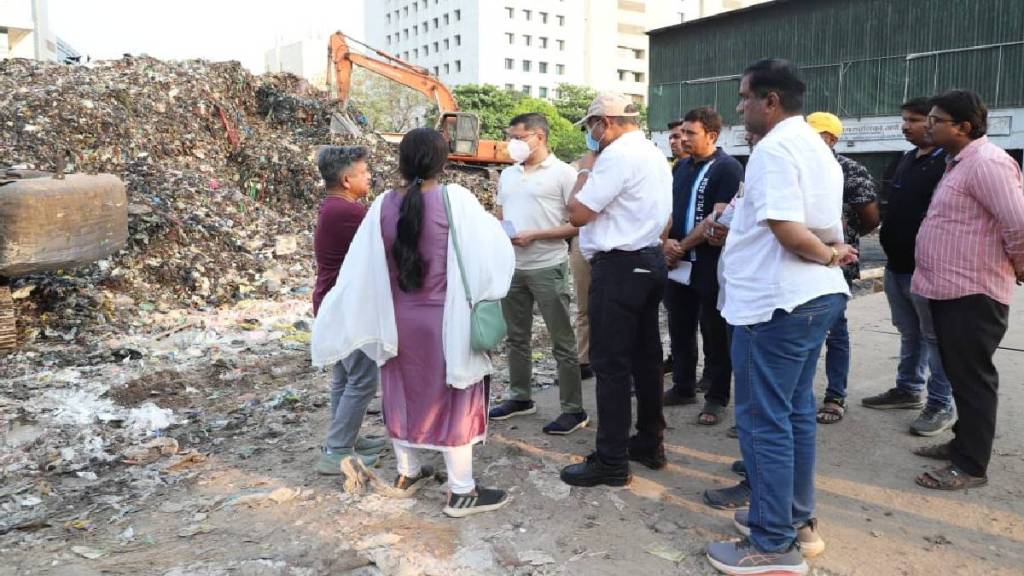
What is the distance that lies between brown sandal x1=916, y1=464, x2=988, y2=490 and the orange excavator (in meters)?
13.2

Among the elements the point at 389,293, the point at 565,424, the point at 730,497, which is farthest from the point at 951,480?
the point at 389,293

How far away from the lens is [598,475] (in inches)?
134

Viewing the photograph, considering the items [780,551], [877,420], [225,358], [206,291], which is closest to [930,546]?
[780,551]

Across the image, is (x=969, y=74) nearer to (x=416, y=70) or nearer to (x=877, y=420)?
(x=416, y=70)

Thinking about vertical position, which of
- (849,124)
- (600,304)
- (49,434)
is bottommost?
(49,434)

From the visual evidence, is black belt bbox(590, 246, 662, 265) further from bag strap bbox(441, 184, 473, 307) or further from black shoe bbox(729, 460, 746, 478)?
black shoe bbox(729, 460, 746, 478)

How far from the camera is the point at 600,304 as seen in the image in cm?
329

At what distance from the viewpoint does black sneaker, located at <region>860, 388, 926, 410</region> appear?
438 centimetres

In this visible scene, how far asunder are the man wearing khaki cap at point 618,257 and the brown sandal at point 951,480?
1325 millimetres

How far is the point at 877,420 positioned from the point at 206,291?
649cm

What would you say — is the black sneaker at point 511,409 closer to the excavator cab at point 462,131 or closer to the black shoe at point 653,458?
the black shoe at point 653,458

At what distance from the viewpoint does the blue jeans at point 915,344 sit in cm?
385

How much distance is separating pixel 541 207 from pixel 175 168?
7639mm

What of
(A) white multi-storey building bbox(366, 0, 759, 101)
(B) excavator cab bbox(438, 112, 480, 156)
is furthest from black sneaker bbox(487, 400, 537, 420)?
(A) white multi-storey building bbox(366, 0, 759, 101)
